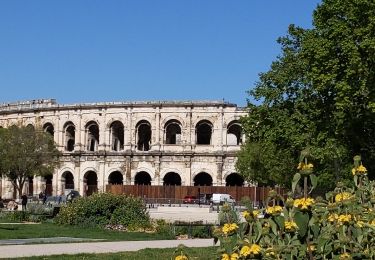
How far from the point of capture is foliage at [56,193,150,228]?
22109 millimetres

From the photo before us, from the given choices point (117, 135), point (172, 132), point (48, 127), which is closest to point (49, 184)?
point (48, 127)

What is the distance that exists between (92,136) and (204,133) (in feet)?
36.5

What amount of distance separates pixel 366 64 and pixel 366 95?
1270mm

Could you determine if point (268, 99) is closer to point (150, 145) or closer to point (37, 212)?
point (37, 212)

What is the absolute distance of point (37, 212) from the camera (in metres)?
28.1

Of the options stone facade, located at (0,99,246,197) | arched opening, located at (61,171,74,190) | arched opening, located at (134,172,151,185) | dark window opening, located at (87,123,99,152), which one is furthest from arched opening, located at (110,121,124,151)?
arched opening, located at (61,171,74,190)

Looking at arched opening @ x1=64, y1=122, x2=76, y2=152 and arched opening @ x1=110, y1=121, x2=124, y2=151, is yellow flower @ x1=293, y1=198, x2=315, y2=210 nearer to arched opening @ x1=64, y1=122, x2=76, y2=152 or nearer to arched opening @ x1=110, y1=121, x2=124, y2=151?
arched opening @ x1=110, y1=121, x2=124, y2=151

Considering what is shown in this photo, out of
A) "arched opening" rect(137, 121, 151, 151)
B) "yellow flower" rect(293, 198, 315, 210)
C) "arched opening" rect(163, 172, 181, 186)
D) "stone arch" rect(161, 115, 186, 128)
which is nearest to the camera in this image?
"yellow flower" rect(293, 198, 315, 210)

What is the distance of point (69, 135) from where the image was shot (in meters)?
64.4

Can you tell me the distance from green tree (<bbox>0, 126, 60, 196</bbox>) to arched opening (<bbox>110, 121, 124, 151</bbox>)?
39.8 feet

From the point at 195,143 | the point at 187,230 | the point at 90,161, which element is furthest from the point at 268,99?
the point at 90,161

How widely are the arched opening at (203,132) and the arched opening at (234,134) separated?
74.9 inches

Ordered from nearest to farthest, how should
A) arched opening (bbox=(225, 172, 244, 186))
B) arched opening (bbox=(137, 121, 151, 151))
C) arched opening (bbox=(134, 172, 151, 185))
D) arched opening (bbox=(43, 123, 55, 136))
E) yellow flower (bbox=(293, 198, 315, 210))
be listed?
yellow flower (bbox=(293, 198, 315, 210)), arched opening (bbox=(225, 172, 244, 186)), arched opening (bbox=(134, 172, 151, 185)), arched opening (bbox=(137, 121, 151, 151)), arched opening (bbox=(43, 123, 55, 136))

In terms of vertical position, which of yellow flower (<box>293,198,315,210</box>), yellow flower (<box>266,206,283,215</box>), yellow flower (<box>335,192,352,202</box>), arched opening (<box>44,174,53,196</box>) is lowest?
yellow flower (<box>266,206,283,215</box>)
